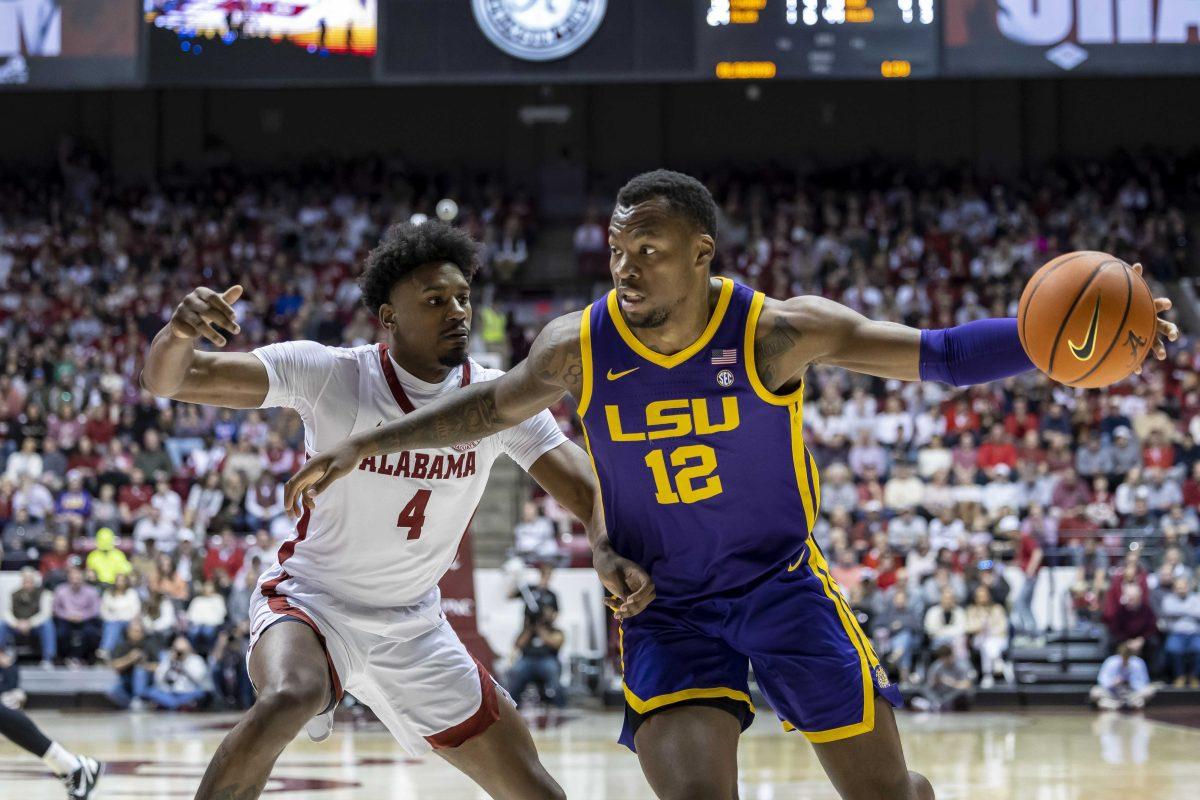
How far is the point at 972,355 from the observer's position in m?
3.93

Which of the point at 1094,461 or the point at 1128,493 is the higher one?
the point at 1094,461

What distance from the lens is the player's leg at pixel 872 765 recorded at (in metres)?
3.96

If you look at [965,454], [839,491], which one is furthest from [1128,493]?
[839,491]

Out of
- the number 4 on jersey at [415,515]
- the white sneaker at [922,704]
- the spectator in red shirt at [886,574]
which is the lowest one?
the white sneaker at [922,704]

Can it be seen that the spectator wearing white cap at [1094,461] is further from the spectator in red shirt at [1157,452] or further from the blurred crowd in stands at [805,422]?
the spectator in red shirt at [1157,452]

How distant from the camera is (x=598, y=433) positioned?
4172 mm

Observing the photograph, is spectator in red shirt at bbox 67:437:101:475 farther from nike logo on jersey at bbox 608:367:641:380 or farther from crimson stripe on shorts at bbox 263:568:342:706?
nike logo on jersey at bbox 608:367:641:380

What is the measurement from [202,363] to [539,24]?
13552 millimetres

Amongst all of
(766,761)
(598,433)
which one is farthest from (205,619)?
(598,433)

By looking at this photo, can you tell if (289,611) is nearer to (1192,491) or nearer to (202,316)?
(202,316)

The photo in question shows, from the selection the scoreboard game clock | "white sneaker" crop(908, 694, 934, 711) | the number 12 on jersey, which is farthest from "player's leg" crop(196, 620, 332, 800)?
the scoreboard game clock

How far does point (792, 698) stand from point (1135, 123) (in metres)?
22.5

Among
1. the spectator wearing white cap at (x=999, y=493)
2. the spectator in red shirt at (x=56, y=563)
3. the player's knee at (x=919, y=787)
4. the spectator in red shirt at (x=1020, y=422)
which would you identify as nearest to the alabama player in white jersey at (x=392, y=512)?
the player's knee at (x=919, y=787)

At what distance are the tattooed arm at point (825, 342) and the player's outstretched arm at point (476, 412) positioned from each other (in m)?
0.53
